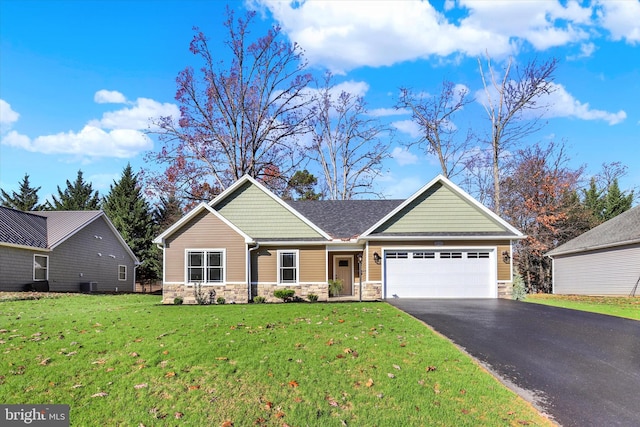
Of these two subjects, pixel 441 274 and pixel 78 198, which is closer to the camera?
pixel 441 274

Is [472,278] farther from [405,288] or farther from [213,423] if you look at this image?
[213,423]

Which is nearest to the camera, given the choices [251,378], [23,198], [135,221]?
[251,378]

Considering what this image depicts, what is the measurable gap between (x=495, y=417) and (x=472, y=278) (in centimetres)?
1352

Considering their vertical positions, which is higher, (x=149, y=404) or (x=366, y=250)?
(x=366, y=250)

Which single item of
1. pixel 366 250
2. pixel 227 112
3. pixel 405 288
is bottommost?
pixel 405 288

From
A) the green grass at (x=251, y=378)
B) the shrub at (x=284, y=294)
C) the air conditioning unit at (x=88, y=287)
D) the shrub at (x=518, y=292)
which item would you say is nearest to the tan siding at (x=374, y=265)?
the shrub at (x=284, y=294)

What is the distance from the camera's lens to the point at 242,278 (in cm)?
1816

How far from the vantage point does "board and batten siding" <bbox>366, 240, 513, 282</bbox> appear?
18047 millimetres

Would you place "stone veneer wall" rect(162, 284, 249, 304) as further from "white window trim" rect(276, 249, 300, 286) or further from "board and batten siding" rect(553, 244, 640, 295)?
"board and batten siding" rect(553, 244, 640, 295)

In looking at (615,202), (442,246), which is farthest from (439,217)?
(615,202)

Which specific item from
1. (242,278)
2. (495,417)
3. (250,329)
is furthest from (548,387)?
(242,278)

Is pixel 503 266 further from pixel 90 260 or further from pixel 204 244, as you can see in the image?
pixel 90 260

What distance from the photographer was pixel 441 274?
18.2 m

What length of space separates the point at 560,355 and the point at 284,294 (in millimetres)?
11519
